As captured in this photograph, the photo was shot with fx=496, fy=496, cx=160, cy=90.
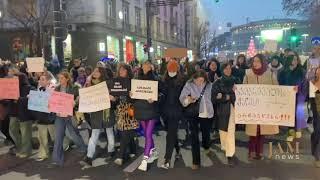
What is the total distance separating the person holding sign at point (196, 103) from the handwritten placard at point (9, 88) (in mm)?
3384

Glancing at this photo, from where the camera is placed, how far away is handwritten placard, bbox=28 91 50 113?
360 inches

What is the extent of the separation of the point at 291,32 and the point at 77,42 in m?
19.1

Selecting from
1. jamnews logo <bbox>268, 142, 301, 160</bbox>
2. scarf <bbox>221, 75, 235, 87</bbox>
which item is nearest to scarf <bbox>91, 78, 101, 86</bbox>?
scarf <bbox>221, 75, 235, 87</bbox>

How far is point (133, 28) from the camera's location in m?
50.0

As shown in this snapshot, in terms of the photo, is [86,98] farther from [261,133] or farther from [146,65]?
[261,133]

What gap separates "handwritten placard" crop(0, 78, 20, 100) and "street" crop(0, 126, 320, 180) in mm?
1237

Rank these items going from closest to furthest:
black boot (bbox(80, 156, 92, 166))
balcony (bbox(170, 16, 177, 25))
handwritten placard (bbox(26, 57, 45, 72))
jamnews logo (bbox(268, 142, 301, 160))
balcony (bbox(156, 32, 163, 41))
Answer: black boot (bbox(80, 156, 92, 166)), jamnews logo (bbox(268, 142, 301, 160)), handwritten placard (bbox(26, 57, 45, 72)), balcony (bbox(156, 32, 163, 41)), balcony (bbox(170, 16, 177, 25))

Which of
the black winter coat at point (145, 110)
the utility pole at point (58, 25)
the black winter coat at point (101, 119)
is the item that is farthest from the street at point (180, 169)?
the utility pole at point (58, 25)

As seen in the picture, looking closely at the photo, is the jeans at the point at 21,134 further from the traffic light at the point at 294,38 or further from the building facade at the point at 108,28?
the building facade at the point at 108,28

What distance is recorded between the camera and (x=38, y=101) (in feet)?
30.4

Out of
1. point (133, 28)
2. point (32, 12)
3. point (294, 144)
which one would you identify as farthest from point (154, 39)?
point (294, 144)

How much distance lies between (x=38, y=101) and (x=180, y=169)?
2977mm

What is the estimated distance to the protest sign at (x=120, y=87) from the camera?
867 centimetres

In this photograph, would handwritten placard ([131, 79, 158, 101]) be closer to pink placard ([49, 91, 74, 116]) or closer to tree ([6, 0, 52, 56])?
pink placard ([49, 91, 74, 116])
